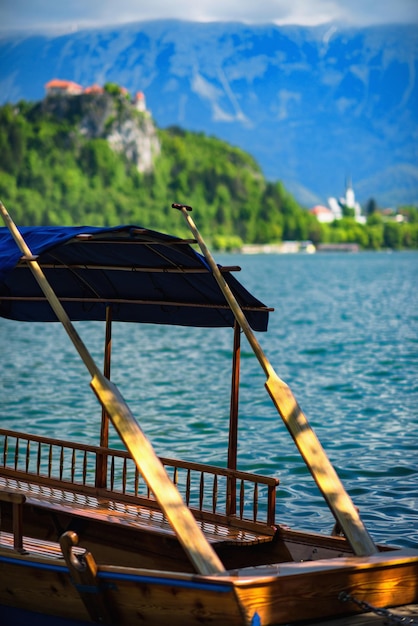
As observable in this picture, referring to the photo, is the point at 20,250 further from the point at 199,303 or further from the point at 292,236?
the point at 292,236

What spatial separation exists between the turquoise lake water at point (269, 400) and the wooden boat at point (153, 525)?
3374 mm

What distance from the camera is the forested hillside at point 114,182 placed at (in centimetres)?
15875

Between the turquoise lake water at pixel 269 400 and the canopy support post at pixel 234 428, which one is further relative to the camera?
the turquoise lake water at pixel 269 400

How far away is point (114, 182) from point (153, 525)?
16400cm

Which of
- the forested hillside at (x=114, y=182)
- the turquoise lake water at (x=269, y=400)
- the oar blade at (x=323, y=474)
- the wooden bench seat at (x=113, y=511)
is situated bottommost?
the turquoise lake water at (x=269, y=400)

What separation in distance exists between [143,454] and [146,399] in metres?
16.7

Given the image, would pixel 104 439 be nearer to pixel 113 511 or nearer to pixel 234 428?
pixel 113 511

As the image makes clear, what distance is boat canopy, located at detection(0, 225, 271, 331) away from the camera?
786 centimetres

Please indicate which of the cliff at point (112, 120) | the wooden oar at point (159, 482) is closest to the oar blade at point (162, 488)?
the wooden oar at point (159, 482)

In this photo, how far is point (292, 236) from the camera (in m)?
195

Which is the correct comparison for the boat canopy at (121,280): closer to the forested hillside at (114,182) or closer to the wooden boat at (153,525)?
the wooden boat at (153,525)

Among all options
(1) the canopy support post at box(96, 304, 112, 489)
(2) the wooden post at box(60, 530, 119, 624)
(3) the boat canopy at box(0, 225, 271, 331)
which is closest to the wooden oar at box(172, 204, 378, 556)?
(3) the boat canopy at box(0, 225, 271, 331)

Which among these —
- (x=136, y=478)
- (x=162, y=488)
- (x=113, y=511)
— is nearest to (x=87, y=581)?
(x=162, y=488)

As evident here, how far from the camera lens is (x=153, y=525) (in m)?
8.27
